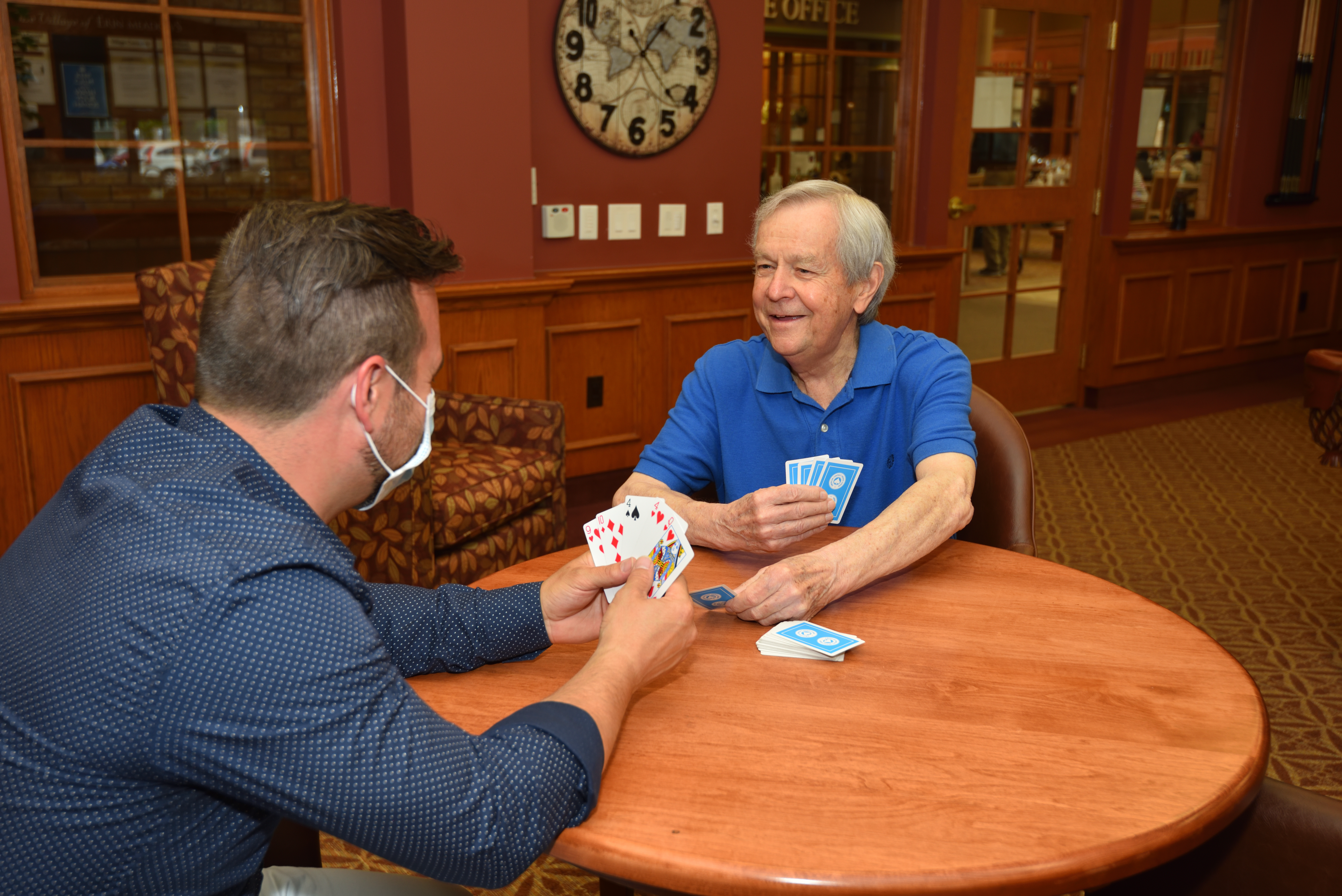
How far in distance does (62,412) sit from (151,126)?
1.01 meters

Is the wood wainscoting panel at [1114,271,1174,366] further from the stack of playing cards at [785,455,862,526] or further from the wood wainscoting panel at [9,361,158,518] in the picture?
the wood wainscoting panel at [9,361,158,518]

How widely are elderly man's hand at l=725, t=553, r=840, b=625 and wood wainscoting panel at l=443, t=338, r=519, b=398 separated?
2669 millimetres

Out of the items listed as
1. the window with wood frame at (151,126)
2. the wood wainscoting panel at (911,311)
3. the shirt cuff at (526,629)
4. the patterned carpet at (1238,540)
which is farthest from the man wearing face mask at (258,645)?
the wood wainscoting panel at (911,311)

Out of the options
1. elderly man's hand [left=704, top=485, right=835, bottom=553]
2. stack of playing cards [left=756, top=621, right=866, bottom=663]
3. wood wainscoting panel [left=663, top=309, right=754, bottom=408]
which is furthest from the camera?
wood wainscoting panel [left=663, top=309, right=754, bottom=408]

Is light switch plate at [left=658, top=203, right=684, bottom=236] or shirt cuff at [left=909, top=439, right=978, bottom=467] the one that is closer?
shirt cuff at [left=909, top=439, right=978, bottom=467]

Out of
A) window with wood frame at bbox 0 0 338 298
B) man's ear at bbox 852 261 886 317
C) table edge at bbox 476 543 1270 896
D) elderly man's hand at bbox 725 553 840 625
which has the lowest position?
table edge at bbox 476 543 1270 896

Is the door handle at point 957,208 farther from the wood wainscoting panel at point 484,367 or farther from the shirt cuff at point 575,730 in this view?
the shirt cuff at point 575,730

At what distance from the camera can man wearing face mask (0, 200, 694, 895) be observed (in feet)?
2.76

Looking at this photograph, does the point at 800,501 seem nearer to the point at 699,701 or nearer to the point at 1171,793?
the point at 699,701

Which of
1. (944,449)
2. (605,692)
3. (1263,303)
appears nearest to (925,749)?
(605,692)

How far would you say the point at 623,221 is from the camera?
4.55 metres

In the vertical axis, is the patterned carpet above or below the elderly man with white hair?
below

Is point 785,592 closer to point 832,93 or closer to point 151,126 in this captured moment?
point 151,126

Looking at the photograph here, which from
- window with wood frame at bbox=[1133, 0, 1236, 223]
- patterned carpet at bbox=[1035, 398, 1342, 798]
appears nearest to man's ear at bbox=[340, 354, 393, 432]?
patterned carpet at bbox=[1035, 398, 1342, 798]
